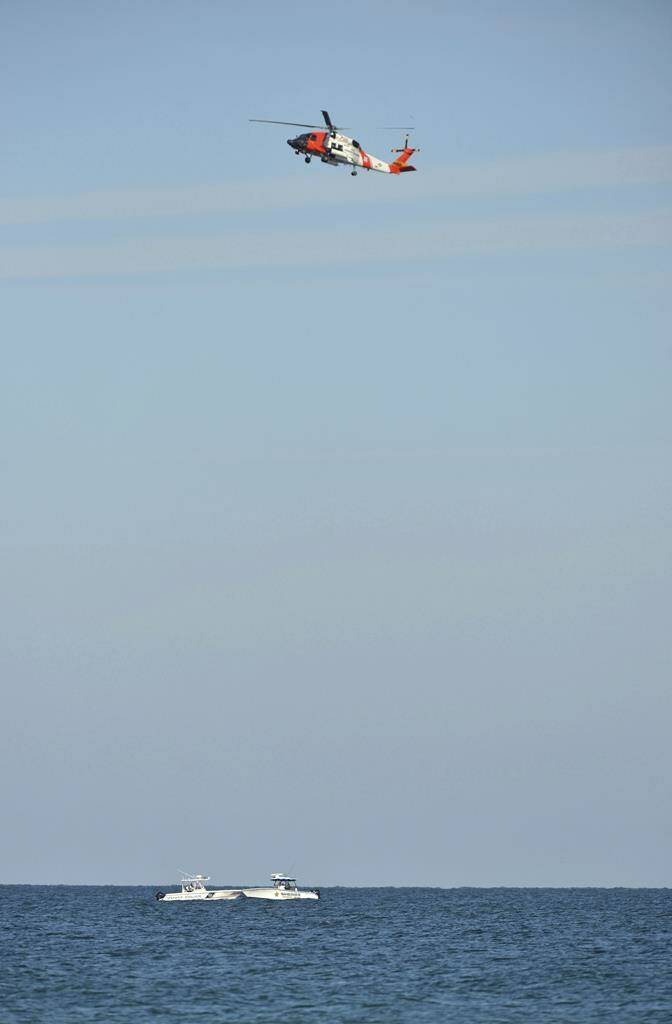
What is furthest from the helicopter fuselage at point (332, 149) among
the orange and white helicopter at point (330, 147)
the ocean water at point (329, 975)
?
the ocean water at point (329, 975)

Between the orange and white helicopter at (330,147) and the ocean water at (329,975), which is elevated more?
the orange and white helicopter at (330,147)

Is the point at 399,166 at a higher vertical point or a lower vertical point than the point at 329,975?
higher

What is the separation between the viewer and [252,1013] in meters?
92.1

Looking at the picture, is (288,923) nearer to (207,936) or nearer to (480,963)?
(207,936)

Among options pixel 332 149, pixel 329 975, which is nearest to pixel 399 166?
pixel 332 149

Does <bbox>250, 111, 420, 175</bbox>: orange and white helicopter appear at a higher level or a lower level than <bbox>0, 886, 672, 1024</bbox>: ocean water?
higher

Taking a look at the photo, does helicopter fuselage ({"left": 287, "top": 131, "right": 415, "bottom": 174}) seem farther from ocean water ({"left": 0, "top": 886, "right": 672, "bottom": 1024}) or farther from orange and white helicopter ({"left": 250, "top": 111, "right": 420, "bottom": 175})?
ocean water ({"left": 0, "top": 886, "right": 672, "bottom": 1024})

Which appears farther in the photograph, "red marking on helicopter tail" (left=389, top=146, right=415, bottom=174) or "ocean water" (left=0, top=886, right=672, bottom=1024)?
"red marking on helicopter tail" (left=389, top=146, right=415, bottom=174)

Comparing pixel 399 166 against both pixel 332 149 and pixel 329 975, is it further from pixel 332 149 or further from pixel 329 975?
pixel 329 975

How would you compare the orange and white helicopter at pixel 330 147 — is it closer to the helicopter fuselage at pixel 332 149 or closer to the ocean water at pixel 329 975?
the helicopter fuselage at pixel 332 149

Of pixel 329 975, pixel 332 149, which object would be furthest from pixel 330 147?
pixel 329 975

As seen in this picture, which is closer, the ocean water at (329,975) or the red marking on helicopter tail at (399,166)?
the ocean water at (329,975)

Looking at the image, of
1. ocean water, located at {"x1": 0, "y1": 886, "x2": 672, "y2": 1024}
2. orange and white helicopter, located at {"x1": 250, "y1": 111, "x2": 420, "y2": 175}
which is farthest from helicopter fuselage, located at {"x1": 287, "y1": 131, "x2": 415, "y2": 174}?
ocean water, located at {"x1": 0, "y1": 886, "x2": 672, "y2": 1024}

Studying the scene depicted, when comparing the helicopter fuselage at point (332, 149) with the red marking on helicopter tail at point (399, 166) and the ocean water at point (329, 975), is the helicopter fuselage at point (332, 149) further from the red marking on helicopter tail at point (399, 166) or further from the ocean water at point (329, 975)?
the ocean water at point (329, 975)
